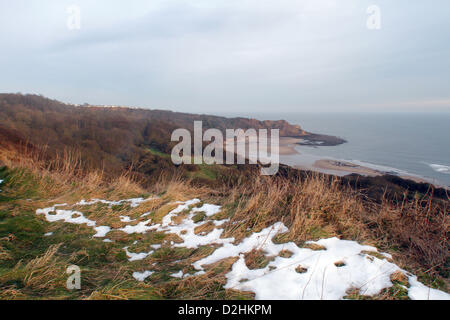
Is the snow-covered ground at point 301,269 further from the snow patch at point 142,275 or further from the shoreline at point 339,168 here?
the shoreline at point 339,168

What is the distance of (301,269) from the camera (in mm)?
2445

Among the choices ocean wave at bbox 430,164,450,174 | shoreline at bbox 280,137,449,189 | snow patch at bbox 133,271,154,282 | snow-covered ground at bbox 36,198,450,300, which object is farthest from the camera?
ocean wave at bbox 430,164,450,174

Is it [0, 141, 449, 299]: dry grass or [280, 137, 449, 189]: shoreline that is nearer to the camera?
[0, 141, 449, 299]: dry grass

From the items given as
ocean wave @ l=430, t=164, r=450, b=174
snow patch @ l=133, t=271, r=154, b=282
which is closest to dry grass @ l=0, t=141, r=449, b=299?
snow patch @ l=133, t=271, r=154, b=282

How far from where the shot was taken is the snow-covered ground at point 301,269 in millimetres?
2135

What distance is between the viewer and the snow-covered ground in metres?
2.13

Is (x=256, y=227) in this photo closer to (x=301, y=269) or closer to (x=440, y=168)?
(x=301, y=269)

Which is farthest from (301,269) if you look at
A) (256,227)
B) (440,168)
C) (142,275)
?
(440,168)

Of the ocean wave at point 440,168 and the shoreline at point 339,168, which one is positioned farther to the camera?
the ocean wave at point 440,168

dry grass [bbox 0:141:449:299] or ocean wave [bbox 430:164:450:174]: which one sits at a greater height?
dry grass [bbox 0:141:449:299]

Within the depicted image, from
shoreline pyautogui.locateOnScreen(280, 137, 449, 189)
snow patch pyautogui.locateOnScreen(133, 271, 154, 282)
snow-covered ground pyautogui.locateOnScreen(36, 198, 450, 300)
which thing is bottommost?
shoreline pyautogui.locateOnScreen(280, 137, 449, 189)

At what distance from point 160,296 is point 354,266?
199cm

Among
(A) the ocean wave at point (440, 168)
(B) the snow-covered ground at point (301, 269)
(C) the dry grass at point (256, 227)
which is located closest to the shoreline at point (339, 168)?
(A) the ocean wave at point (440, 168)

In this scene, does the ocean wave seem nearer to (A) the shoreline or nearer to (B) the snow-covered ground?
(A) the shoreline
